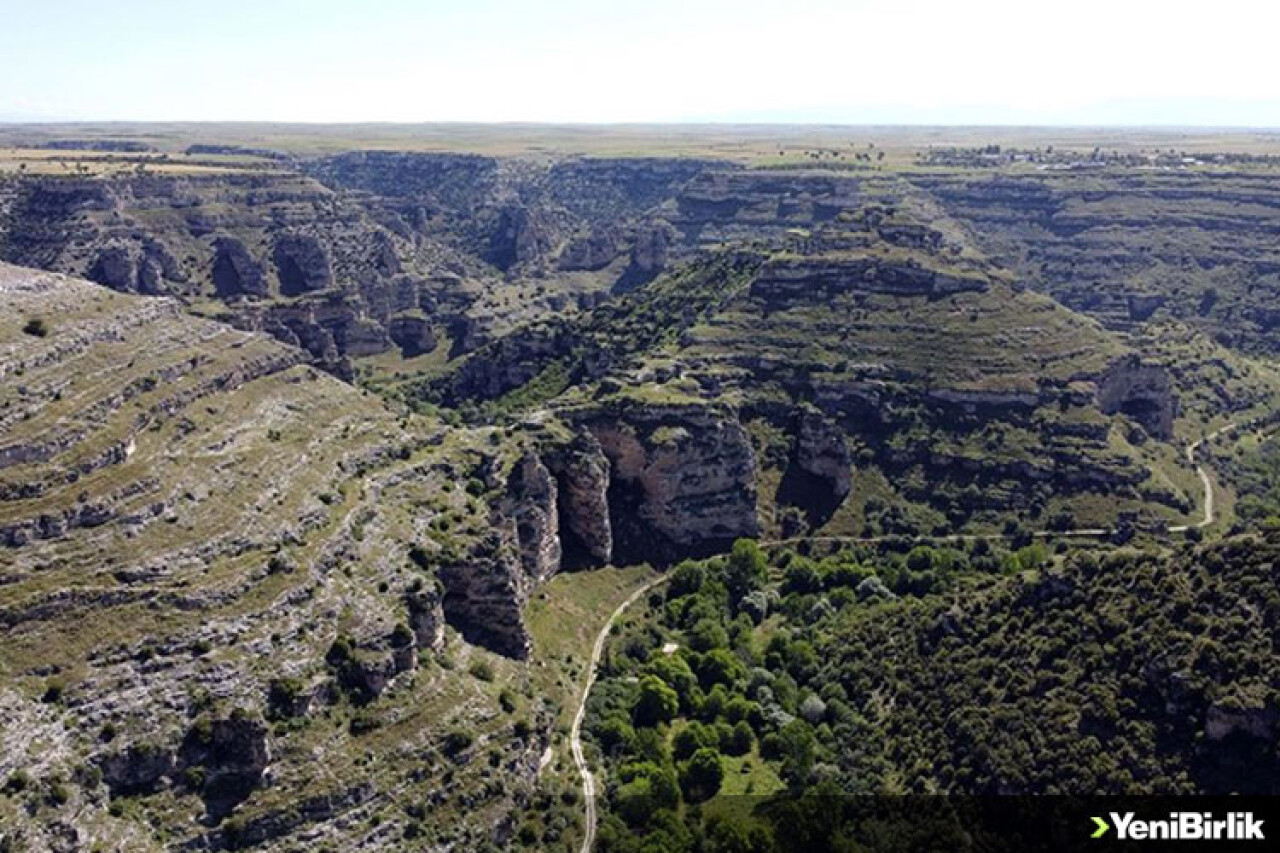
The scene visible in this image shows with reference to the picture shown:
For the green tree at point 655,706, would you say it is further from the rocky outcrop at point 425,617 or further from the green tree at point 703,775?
the rocky outcrop at point 425,617

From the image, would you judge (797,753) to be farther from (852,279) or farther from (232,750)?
(852,279)

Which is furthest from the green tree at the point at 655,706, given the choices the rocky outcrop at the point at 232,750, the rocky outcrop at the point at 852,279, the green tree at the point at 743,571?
the rocky outcrop at the point at 852,279

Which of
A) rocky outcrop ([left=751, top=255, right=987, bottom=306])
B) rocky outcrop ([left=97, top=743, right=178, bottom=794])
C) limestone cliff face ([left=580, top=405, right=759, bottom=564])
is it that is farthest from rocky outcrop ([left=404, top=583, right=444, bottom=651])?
rocky outcrop ([left=751, top=255, right=987, bottom=306])

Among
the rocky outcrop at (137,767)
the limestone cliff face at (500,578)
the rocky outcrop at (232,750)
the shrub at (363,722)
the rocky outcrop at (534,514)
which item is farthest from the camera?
the rocky outcrop at (534,514)

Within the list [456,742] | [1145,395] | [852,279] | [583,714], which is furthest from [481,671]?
[1145,395]

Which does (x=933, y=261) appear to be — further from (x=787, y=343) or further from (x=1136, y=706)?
(x=1136, y=706)

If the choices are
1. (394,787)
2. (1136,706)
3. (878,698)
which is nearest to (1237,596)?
(1136,706)
